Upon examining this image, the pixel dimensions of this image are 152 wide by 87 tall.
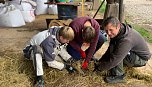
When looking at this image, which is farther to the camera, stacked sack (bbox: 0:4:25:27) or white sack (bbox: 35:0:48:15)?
white sack (bbox: 35:0:48:15)

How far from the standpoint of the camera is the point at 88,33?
3.74 meters

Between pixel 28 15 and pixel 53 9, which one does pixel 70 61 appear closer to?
pixel 28 15

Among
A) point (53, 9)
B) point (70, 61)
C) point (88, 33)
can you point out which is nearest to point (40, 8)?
point (53, 9)

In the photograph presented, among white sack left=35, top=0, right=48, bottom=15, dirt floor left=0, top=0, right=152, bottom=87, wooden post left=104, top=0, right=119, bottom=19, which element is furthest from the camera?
white sack left=35, top=0, right=48, bottom=15

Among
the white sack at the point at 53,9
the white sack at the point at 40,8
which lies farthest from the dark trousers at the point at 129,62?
the white sack at the point at 40,8

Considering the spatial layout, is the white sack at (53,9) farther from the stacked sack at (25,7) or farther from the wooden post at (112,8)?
the wooden post at (112,8)

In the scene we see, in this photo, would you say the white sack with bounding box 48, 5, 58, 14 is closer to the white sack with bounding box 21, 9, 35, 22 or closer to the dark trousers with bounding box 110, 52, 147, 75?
the white sack with bounding box 21, 9, 35, 22

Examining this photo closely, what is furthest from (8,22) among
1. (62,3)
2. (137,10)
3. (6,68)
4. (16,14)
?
(137,10)

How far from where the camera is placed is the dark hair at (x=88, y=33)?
12.3 feet

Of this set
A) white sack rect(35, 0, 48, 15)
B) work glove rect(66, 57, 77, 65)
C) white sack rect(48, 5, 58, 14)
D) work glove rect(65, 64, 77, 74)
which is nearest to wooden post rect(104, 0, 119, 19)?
work glove rect(66, 57, 77, 65)

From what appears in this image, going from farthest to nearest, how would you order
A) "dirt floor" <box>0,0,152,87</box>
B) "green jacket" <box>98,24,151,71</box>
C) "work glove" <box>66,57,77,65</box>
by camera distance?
1. "work glove" <box>66,57,77,65</box>
2. "dirt floor" <box>0,0,152,87</box>
3. "green jacket" <box>98,24,151,71</box>

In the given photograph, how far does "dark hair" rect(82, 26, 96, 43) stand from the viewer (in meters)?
3.74

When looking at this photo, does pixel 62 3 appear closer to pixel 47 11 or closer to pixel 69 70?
pixel 47 11

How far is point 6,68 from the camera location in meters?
4.31
